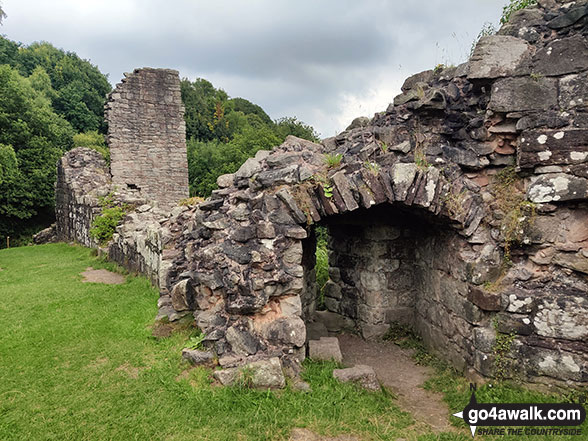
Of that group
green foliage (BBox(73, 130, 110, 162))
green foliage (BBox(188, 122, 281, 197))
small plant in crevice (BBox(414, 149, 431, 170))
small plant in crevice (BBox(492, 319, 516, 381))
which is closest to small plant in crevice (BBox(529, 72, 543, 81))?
small plant in crevice (BBox(414, 149, 431, 170))

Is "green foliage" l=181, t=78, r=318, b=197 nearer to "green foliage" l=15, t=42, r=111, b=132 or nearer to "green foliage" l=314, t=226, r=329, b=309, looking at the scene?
"green foliage" l=15, t=42, r=111, b=132

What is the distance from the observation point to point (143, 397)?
4.20 meters

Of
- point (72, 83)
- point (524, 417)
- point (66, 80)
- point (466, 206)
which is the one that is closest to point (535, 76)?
point (466, 206)

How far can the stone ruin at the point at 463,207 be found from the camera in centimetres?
435

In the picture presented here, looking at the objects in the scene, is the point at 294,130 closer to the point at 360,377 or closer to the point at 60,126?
the point at 60,126

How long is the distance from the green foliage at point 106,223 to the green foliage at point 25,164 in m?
9.73

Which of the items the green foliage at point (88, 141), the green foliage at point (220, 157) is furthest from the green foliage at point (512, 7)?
the green foliage at point (88, 141)

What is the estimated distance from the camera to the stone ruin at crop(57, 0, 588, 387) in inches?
171

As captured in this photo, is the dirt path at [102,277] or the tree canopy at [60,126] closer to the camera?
the dirt path at [102,277]

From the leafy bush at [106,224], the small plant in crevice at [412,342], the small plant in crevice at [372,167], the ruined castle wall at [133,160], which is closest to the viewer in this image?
the small plant in crevice at [372,167]

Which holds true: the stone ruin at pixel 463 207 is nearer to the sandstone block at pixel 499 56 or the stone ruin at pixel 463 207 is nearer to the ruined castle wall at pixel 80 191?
the sandstone block at pixel 499 56

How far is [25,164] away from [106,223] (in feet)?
38.3

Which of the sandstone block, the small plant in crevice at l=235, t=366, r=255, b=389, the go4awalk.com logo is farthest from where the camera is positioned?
the sandstone block

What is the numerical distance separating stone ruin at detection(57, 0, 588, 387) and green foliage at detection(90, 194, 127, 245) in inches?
289
